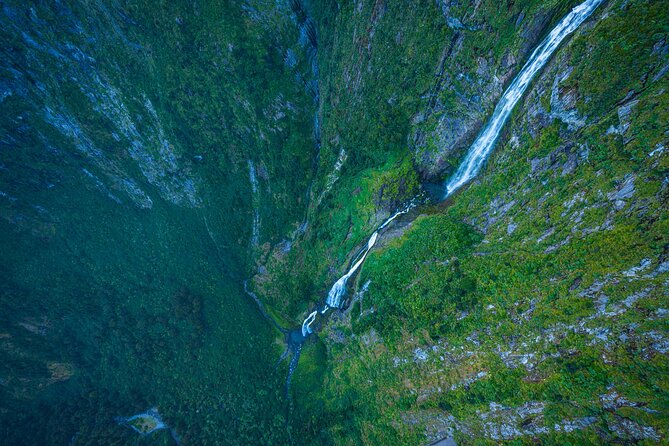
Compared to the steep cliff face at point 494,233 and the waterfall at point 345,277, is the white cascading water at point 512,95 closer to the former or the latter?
the steep cliff face at point 494,233

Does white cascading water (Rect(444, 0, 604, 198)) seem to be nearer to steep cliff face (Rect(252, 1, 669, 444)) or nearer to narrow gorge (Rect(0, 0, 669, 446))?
narrow gorge (Rect(0, 0, 669, 446))

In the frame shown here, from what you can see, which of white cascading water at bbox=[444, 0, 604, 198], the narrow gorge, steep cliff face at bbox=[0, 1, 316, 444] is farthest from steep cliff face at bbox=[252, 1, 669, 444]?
steep cliff face at bbox=[0, 1, 316, 444]

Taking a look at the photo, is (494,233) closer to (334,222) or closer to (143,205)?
(334,222)

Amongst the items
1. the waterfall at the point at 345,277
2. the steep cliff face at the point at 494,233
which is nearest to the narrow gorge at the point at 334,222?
the steep cliff face at the point at 494,233

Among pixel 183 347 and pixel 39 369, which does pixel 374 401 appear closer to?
pixel 183 347

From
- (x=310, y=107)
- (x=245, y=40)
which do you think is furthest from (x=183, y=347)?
(x=245, y=40)

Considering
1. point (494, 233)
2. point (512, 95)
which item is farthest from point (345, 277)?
point (512, 95)
